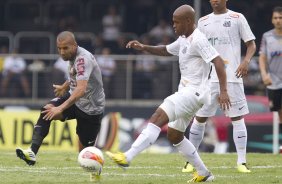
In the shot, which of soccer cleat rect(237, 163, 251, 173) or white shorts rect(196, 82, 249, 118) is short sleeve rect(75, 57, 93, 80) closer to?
white shorts rect(196, 82, 249, 118)

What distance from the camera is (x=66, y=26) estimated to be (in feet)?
87.8

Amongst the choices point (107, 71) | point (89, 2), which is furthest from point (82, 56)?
point (89, 2)

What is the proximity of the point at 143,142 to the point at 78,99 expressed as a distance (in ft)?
5.01

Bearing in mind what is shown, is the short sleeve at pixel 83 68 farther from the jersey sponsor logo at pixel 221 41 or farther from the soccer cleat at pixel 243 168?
the soccer cleat at pixel 243 168

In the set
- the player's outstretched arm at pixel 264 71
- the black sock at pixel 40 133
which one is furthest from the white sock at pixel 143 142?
the player's outstretched arm at pixel 264 71

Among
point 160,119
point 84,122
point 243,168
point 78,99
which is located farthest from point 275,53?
point 160,119

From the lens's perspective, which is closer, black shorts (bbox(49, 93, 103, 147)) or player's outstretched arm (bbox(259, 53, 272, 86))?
black shorts (bbox(49, 93, 103, 147))

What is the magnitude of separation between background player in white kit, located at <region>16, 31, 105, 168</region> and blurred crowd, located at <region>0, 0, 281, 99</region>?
1053 cm

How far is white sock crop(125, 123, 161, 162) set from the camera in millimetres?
10086

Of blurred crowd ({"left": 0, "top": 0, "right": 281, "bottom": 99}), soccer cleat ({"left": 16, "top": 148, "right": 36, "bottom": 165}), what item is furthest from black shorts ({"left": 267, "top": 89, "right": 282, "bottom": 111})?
blurred crowd ({"left": 0, "top": 0, "right": 281, "bottom": 99})

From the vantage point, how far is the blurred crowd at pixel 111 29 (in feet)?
76.7

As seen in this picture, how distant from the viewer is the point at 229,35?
12.6 meters

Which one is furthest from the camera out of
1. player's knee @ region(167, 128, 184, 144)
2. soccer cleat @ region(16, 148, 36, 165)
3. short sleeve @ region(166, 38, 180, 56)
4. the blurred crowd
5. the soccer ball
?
the blurred crowd

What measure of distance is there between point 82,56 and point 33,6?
17.0 metres
